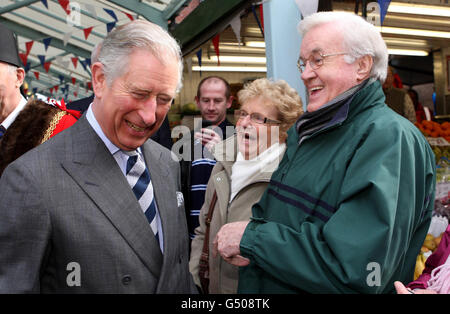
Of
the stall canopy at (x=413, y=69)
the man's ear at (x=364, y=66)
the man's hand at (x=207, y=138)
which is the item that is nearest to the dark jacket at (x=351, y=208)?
the man's ear at (x=364, y=66)

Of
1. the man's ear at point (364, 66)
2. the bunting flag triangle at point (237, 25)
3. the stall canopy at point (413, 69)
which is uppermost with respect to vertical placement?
the stall canopy at point (413, 69)

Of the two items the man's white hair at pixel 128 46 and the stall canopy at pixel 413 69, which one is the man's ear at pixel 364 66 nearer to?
the man's white hair at pixel 128 46

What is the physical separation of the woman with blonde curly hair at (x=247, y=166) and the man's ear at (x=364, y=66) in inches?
23.5

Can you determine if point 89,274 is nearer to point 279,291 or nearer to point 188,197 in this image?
point 279,291

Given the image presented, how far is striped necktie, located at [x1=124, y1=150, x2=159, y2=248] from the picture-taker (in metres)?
1.38

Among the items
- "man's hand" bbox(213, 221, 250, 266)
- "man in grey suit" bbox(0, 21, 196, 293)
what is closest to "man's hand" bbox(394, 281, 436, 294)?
"man's hand" bbox(213, 221, 250, 266)

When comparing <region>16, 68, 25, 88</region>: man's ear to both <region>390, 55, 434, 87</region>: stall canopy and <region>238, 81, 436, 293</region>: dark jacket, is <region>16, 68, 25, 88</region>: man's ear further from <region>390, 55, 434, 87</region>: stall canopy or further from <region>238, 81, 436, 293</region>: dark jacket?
<region>390, 55, 434, 87</region>: stall canopy

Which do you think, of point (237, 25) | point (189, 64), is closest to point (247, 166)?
point (237, 25)

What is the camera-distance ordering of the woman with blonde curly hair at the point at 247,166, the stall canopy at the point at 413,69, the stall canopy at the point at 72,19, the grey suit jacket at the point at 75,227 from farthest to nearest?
the stall canopy at the point at 413,69 < the stall canopy at the point at 72,19 < the woman with blonde curly hair at the point at 247,166 < the grey suit jacket at the point at 75,227

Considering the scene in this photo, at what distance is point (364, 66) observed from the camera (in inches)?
61.7

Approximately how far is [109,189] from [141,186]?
17 centimetres

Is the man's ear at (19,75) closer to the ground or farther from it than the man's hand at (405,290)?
farther from it

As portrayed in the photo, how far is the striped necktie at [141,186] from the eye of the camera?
4.54 ft

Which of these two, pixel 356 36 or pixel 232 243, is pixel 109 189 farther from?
pixel 356 36
